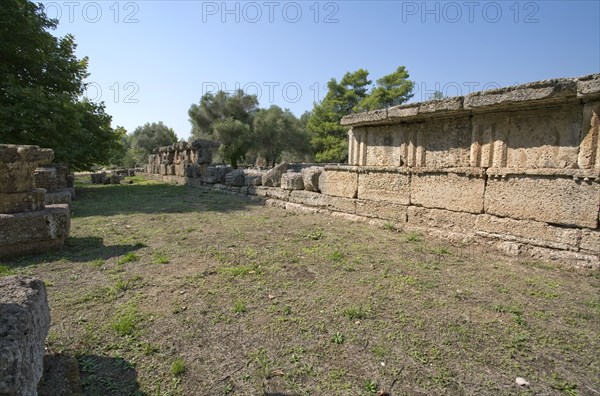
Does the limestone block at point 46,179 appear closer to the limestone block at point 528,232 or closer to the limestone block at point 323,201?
the limestone block at point 323,201

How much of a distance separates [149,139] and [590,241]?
43824mm

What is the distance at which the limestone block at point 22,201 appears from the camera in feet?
13.4

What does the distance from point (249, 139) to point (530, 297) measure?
3076cm

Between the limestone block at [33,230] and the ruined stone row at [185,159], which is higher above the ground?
the ruined stone row at [185,159]

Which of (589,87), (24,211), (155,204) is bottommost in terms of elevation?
(155,204)

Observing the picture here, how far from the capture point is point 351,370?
205 centimetres

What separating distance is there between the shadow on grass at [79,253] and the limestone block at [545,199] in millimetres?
5231

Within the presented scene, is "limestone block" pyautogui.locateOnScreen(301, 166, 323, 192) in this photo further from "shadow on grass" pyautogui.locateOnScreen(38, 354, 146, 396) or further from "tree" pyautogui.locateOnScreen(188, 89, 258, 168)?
"tree" pyautogui.locateOnScreen(188, 89, 258, 168)

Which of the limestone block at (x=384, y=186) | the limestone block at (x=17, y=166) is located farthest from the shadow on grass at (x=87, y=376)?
the limestone block at (x=384, y=186)

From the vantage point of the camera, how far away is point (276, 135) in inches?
1288

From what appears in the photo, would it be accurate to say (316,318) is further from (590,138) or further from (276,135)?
(276,135)

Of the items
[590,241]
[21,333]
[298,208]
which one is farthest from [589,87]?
[298,208]

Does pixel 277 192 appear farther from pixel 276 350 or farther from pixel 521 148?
pixel 276 350

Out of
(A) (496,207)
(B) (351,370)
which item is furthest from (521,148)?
(B) (351,370)
